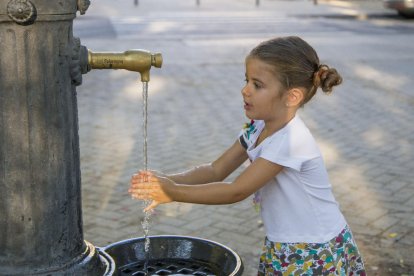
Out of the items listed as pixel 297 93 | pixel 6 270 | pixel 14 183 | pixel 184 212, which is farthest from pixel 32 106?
pixel 184 212

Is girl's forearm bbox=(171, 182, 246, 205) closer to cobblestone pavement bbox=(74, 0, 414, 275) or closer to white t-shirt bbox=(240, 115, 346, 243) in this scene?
white t-shirt bbox=(240, 115, 346, 243)

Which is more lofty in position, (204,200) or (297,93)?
(297,93)

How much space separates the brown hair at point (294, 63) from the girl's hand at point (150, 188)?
51 centimetres

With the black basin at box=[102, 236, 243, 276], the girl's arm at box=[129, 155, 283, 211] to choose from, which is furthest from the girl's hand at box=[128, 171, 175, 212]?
the black basin at box=[102, 236, 243, 276]

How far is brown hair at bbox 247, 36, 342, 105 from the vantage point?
7.71 ft

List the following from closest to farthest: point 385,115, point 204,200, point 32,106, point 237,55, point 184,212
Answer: point 32,106 → point 204,200 → point 184,212 → point 385,115 → point 237,55

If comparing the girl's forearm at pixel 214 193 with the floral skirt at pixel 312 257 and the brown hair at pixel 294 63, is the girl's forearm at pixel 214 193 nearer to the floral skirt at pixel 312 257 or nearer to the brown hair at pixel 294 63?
the floral skirt at pixel 312 257

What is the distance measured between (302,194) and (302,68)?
0.42 metres

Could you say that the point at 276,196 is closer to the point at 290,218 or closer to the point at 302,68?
the point at 290,218

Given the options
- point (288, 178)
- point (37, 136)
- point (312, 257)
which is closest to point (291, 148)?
point (288, 178)

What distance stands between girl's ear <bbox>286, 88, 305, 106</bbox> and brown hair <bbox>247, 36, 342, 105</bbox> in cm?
2

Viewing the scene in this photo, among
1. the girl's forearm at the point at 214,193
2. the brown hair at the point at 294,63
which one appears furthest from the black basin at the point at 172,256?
the brown hair at the point at 294,63

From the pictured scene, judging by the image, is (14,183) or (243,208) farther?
(243,208)

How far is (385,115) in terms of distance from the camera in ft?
22.6
